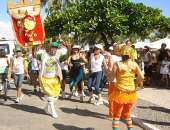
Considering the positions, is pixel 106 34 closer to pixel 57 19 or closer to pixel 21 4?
pixel 57 19

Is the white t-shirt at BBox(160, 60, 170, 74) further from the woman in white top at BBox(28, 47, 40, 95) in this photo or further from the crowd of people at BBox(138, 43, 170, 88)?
the woman in white top at BBox(28, 47, 40, 95)

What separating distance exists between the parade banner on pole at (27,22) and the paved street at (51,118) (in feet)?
10.1

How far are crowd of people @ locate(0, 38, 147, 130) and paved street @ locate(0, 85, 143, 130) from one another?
0.33 metres

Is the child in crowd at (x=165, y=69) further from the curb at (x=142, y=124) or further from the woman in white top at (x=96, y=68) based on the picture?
the curb at (x=142, y=124)

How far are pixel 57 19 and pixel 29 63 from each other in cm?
1164

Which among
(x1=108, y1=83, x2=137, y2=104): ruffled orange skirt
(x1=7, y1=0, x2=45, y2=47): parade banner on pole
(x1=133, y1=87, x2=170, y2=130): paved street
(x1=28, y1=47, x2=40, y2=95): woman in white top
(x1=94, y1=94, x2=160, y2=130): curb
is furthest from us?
(x1=28, y1=47, x2=40, y2=95): woman in white top

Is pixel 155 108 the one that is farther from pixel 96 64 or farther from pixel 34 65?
pixel 34 65

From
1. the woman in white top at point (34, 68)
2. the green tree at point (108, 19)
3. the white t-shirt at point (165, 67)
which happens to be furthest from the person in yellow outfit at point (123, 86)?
the green tree at point (108, 19)

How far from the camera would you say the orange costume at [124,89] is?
8781 millimetres

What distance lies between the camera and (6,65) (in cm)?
1440

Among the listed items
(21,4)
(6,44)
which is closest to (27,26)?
(21,4)

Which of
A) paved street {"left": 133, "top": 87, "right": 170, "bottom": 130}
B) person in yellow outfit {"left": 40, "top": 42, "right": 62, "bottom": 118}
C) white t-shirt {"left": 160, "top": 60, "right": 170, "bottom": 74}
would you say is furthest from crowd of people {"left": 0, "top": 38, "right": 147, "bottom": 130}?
white t-shirt {"left": 160, "top": 60, "right": 170, "bottom": 74}

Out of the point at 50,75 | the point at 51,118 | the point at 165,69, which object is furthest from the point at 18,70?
the point at 165,69

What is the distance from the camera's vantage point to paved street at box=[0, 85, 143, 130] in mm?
10312
